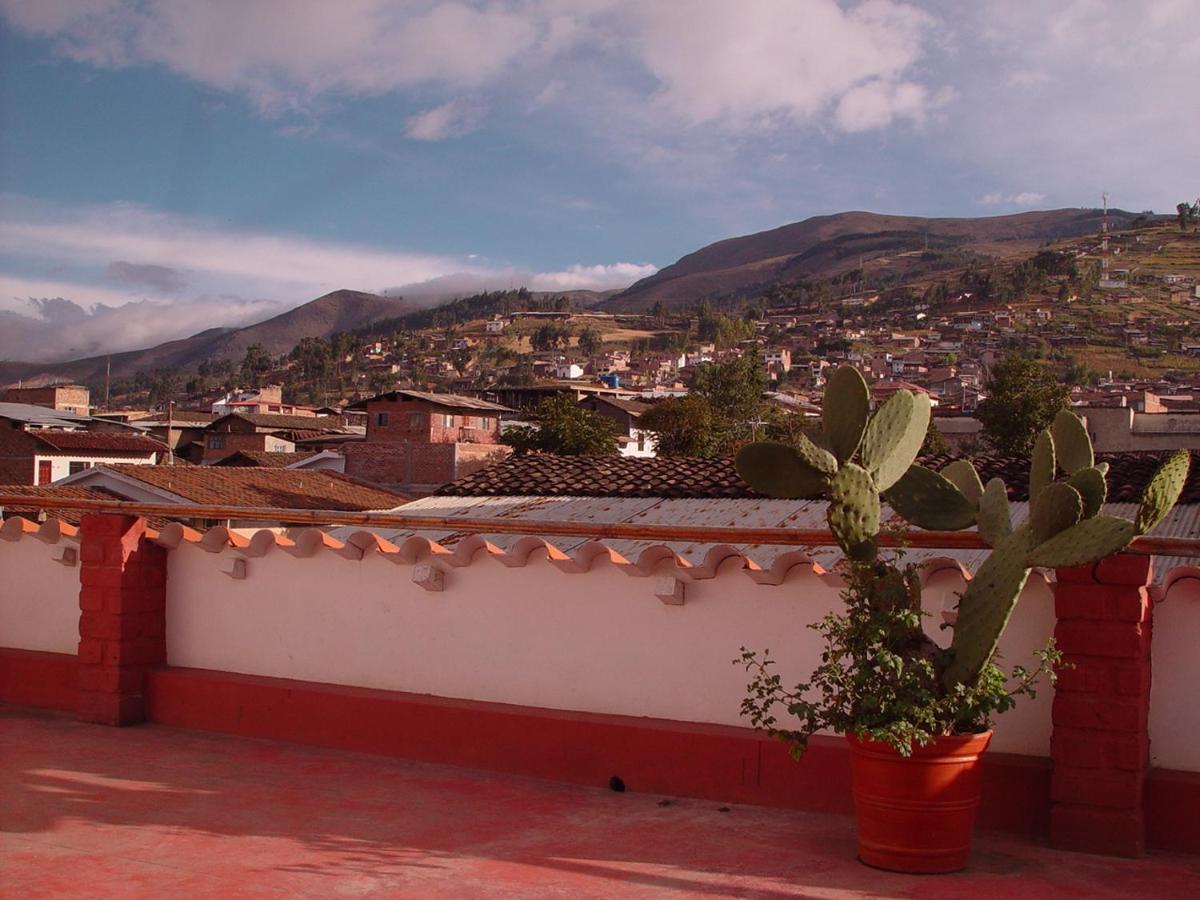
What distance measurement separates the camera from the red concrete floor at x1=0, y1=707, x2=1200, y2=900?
14.4ft

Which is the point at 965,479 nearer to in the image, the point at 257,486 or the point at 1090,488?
the point at 1090,488

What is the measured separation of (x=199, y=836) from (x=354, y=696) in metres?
1.77

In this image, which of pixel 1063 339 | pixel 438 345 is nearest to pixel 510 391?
pixel 1063 339

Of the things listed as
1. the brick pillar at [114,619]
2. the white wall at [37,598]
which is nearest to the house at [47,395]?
the white wall at [37,598]

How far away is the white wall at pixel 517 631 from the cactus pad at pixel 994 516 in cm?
40

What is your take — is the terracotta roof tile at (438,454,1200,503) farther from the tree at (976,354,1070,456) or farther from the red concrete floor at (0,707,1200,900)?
the tree at (976,354,1070,456)

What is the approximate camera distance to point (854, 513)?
4.70 meters

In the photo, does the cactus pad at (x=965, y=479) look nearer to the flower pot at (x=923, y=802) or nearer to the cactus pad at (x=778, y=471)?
the cactus pad at (x=778, y=471)

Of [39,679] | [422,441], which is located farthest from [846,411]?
[422,441]

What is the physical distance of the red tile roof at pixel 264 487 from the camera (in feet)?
97.0

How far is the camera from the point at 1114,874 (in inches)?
180

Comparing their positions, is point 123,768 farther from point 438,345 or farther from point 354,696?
point 438,345

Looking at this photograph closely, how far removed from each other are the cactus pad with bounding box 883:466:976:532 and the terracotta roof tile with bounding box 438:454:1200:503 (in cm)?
956

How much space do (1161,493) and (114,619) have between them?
6.02m
